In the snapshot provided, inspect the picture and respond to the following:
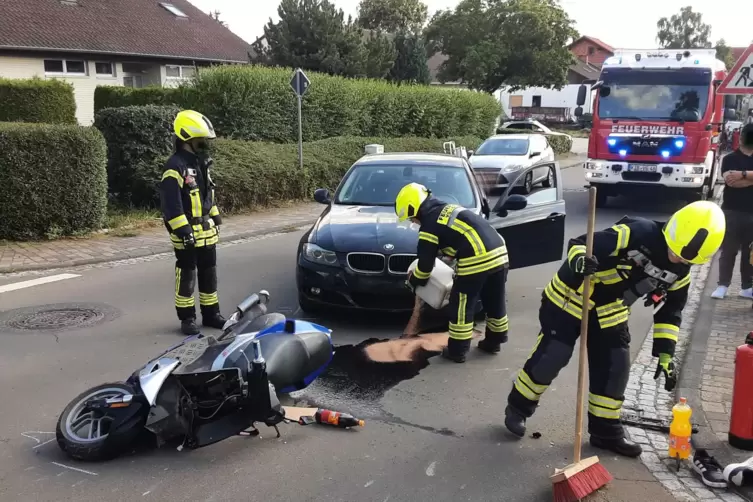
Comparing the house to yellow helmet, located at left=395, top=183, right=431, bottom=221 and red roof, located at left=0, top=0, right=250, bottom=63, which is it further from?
yellow helmet, located at left=395, top=183, right=431, bottom=221

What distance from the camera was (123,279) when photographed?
8.48m

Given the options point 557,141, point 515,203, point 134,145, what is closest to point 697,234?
point 515,203

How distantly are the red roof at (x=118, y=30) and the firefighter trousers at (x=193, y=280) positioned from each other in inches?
844

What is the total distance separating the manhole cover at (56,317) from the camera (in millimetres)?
6461

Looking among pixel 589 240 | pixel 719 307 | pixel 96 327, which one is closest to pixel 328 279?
pixel 96 327

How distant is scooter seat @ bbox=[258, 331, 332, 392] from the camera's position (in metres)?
4.28

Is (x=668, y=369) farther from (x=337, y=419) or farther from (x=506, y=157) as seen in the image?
(x=506, y=157)

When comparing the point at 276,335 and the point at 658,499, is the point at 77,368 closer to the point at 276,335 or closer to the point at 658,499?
the point at 276,335

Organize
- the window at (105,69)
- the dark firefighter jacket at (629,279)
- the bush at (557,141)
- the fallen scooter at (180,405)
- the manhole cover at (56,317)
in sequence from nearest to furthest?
the dark firefighter jacket at (629,279), the fallen scooter at (180,405), the manhole cover at (56,317), the window at (105,69), the bush at (557,141)

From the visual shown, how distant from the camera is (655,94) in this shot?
1345 centimetres

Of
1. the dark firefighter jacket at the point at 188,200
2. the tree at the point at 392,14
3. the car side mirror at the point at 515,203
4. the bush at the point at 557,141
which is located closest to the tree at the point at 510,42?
the bush at the point at 557,141

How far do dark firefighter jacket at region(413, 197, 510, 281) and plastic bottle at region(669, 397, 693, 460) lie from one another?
75.2 inches

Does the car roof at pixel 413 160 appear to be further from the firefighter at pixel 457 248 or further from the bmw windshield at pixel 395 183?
the firefighter at pixel 457 248

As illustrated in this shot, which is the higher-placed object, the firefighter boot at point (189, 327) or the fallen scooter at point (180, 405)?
the fallen scooter at point (180, 405)
